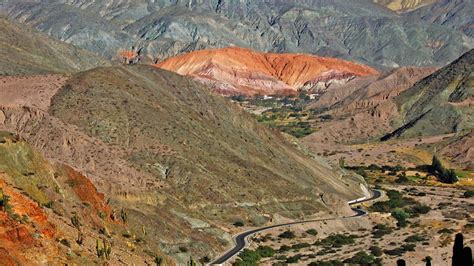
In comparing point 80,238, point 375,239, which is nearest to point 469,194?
point 375,239

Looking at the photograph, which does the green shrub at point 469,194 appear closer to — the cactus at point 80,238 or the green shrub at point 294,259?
the green shrub at point 294,259

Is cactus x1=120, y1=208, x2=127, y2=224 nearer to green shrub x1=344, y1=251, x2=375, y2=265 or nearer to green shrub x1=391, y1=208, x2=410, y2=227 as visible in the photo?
green shrub x1=344, y1=251, x2=375, y2=265

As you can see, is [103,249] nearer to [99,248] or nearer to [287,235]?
[99,248]

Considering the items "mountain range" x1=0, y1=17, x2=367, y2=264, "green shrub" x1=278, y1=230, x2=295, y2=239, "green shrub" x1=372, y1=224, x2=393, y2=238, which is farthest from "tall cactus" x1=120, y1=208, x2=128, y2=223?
"green shrub" x1=372, y1=224, x2=393, y2=238

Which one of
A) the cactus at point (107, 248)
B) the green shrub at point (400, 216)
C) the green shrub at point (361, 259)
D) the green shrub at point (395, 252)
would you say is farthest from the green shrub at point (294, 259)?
the cactus at point (107, 248)

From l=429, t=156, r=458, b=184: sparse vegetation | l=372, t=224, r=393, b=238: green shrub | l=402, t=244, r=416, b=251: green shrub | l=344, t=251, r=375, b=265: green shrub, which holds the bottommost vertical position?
l=429, t=156, r=458, b=184: sparse vegetation

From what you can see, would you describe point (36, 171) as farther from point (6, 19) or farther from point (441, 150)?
point (441, 150)

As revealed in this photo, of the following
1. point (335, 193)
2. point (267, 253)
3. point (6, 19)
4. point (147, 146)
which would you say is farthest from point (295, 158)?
point (6, 19)
